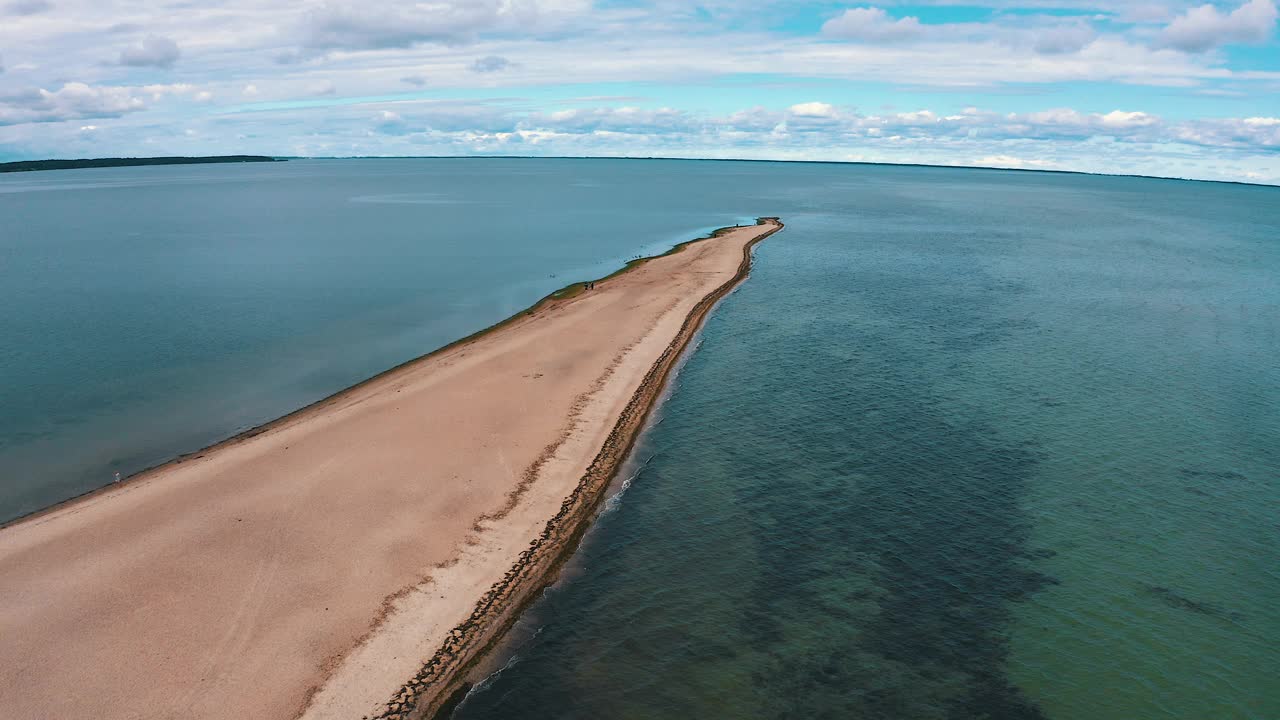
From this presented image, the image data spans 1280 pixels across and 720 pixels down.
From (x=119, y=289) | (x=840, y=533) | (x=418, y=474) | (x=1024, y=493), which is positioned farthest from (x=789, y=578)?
(x=119, y=289)

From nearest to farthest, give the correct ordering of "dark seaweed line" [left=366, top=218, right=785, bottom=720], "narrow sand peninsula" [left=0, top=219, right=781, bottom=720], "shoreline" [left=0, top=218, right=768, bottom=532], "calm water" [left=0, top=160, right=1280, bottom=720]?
"narrow sand peninsula" [left=0, top=219, right=781, bottom=720] < "dark seaweed line" [left=366, top=218, right=785, bottom=720] < "calm water" [left=0, top=160, right=1280, bottom=720] < "shoreline" [left=0, top=218, right=768, bottom=532]

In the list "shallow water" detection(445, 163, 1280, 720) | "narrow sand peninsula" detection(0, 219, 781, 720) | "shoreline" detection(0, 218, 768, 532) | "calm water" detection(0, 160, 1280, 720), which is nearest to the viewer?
"narrow sand peninsula" detection(0, 219, 781, 720)

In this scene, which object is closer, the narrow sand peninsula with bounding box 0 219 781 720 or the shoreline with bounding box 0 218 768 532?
the narrow sand peninsula with bounding box 0 219 781 720

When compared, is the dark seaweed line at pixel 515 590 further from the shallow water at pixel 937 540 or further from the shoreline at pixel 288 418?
the shoreline at pixel 288 418

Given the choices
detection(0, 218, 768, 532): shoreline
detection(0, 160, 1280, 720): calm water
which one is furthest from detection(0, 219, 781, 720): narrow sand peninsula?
detection(0, 160, 1280, 720): calm water

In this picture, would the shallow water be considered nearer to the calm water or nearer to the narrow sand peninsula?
the calm water

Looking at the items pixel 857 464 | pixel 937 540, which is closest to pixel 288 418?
pixel 857 464

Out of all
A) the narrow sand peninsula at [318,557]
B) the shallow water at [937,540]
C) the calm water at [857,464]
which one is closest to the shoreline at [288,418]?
the narrow sand peninsula at [318,557]

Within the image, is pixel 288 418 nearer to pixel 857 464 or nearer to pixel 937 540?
pixel 857 464
